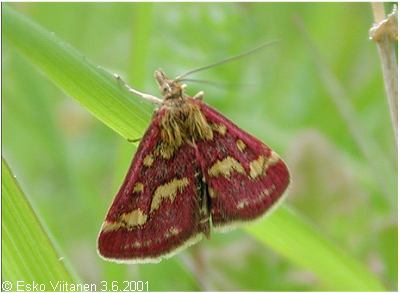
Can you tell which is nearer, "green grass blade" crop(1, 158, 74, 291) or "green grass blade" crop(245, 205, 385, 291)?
"green grass blade" crop(1, 158, 74, 291)

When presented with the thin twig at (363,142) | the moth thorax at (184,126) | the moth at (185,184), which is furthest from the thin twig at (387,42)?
the thin twig at (363,142)

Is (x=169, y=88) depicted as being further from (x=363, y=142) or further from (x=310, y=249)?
(x=363, y=142)

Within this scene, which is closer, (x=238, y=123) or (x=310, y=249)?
(x=310, y=249)

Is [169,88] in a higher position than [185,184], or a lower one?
A: higher

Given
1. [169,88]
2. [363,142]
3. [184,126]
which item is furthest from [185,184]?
[363,142]

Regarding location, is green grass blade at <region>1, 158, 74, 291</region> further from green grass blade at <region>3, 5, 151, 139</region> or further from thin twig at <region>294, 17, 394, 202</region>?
thin twig at <region>294, 17, 394, 202</region>

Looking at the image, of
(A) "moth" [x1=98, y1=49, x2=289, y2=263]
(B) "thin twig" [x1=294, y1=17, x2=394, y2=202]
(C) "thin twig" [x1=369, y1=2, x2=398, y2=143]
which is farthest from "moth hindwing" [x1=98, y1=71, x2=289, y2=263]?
(B) "thin twig" [x1=294, y1=17, x2=394, y2=202]
